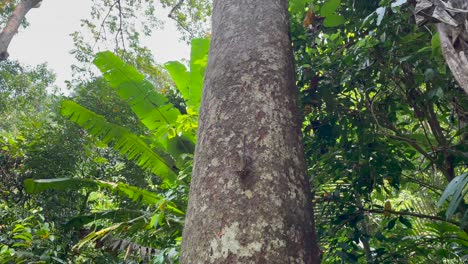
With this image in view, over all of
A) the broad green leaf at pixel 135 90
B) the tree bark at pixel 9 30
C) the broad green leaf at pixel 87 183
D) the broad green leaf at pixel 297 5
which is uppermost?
the tree bark at pixel 9 30

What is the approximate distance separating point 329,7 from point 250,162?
1.47 m

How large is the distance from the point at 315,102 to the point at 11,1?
33.2ft

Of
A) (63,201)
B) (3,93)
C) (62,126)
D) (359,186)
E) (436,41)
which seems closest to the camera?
(436,41)

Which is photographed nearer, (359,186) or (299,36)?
(359,186)

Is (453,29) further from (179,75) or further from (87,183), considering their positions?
(179,75)

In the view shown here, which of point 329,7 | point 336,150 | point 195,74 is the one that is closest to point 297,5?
point 329,7

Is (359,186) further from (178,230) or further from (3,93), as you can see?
(3,93)

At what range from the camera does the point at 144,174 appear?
4.81m

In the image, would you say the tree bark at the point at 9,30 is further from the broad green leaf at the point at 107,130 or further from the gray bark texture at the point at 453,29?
the gray bark texture at the point at 453,29

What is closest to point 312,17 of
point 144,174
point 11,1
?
point 144,174

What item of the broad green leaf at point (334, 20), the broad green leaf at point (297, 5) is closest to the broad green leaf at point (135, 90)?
the broad green leaf at point (297, 5)

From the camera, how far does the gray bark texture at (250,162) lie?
79cm

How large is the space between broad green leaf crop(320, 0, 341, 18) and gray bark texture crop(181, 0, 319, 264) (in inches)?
32.7

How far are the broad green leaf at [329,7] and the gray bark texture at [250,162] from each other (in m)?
0.83
